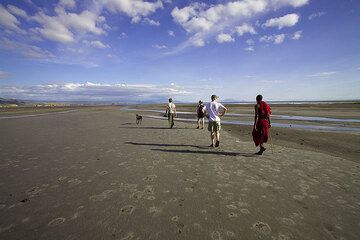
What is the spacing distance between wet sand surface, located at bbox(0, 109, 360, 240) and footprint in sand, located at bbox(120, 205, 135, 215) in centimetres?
2

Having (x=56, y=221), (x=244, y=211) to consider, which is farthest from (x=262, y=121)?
(x=56, y=221)

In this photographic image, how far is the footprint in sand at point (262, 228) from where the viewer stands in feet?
13.5

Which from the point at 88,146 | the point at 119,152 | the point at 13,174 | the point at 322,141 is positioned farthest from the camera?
the point at 322,141

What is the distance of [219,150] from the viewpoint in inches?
430

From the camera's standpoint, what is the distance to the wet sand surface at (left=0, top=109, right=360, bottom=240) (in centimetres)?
418

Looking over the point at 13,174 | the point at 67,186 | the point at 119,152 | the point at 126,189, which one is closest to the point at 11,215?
the point at 67,186

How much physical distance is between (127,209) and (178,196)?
134 cm

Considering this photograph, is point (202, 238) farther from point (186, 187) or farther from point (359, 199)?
point (359, 199)

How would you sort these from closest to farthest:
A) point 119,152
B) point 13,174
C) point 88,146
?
1. point 13,174
2. point 119,152
3. point 88,146

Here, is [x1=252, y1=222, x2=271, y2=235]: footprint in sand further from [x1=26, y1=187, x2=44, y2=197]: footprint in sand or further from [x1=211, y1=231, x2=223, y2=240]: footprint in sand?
[x1=26, y1=187, x2=44, y2=197]: footprint in sand

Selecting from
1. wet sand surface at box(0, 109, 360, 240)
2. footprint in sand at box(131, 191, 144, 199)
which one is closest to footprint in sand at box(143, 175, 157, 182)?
wet sand surface at box(0, 109, 360, 240)

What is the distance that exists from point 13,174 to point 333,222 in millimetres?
9251

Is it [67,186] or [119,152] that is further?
[119,152]

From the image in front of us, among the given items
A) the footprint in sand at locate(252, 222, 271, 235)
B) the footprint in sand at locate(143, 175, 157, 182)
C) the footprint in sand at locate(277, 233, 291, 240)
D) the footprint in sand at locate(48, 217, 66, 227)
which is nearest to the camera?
the footprint in sand at locate(277, 233, 291, 240)
